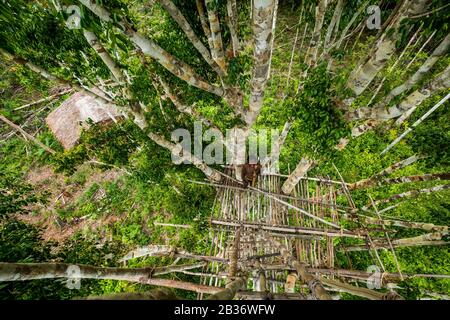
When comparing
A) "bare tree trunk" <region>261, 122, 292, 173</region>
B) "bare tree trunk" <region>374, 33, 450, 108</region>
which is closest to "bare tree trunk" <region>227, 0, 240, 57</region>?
"bare tree trunk" <region>374, 33, 450, 108</region>

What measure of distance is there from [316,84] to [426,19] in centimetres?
119

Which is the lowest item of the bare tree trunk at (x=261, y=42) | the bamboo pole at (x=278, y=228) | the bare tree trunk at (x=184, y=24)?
the bamboo pole at (x=278, y=228)

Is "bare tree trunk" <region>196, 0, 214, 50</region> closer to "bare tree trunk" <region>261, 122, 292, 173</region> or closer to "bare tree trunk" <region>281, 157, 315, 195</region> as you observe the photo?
"bare tree trunk" <region>281, 157, 315, 195</region>

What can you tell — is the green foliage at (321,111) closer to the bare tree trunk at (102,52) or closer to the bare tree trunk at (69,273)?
the bare tree trunk at (69,273)

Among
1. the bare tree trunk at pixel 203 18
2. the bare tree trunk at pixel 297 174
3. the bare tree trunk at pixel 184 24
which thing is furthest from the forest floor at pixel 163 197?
the bare tree trunk at pixel 203 18

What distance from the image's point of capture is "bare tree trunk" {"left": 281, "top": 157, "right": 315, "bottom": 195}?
4.98 m

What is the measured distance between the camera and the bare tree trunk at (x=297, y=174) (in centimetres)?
498

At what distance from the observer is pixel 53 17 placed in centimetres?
321

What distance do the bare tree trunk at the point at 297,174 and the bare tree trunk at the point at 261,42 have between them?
68.1 inches

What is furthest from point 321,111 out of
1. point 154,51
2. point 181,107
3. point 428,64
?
point 181,107

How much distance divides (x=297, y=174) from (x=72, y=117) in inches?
330

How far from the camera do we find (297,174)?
5418 mm
